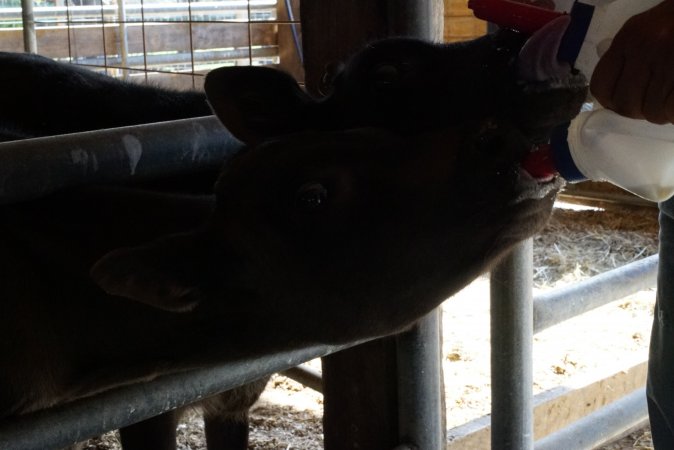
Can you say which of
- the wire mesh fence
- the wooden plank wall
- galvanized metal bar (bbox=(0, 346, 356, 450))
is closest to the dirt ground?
galvanized metal bar (bbox=(0, 346, 356, 450))

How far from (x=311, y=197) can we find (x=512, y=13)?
0.44m

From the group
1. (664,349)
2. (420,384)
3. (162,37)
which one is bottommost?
(420,384)

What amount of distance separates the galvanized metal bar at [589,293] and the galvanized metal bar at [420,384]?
1.20 ft

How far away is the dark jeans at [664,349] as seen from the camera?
178 cm

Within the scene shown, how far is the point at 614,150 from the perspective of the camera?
54.2 inches

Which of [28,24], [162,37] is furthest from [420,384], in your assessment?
[162,37]

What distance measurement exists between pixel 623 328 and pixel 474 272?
9.87 ft

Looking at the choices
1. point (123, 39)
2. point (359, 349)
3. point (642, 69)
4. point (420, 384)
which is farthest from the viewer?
point (123, 39)

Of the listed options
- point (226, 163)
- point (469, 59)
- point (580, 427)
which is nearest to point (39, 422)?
point (226, 163)

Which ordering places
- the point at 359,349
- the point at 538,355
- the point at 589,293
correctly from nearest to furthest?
the point at 359,349
the point at 589,293
the point at 538,355

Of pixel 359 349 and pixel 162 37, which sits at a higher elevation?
pixel 162 37

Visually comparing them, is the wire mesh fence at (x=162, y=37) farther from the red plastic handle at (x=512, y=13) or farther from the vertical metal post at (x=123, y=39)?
the red plastic handle at (x=512, y=13)

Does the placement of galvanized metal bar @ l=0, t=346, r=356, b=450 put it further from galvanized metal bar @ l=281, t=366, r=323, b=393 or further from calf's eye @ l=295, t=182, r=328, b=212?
galvanized metal bar @ l=281, t=366, r=323, b=393

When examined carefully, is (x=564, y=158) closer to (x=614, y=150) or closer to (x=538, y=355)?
(x=614, y=150)
